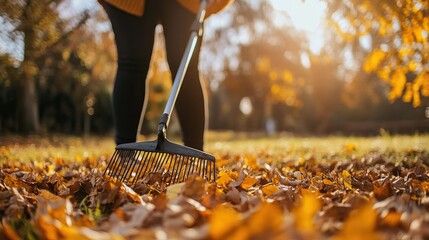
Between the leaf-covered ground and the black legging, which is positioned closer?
the leaf-covered ground

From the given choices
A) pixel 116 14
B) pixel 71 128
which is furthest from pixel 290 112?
pixel 116 14

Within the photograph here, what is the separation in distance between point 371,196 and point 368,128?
62.1 feet

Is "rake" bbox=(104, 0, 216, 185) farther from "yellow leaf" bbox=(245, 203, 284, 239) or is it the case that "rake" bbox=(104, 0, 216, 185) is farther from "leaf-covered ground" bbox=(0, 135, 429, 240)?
"yellow leaf" bbox=(245, 203, 284, 239)

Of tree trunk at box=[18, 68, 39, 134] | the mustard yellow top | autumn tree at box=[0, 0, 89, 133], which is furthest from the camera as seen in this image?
tree trunk at box=[18, 68, 39, 134]

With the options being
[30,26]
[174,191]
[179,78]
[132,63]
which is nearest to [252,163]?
[179,78]

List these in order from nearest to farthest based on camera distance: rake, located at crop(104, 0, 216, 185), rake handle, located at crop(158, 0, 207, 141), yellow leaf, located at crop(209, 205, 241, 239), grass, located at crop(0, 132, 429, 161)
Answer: yellow leaf, located at crop(209, 205, 241, 239) < rake, located at crop(104, 0, 216, 185) < rake handle, located at crop(158, 0, 207, 141) < grass, located at crop(0, 132, 429, 161)

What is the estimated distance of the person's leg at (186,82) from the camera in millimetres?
2658

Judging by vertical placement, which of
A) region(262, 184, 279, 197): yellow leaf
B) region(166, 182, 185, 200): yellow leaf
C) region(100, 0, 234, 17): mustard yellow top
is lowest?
region(262, 184, 279, 197): yellow leaf

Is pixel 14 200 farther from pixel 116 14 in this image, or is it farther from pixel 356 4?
pixel 356 4

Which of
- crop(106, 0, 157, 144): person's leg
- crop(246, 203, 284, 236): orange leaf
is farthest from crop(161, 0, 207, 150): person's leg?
crop(246, 203, 284, 236): orange leaf

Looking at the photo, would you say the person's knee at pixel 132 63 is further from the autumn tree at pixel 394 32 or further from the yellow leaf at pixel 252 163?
the autumn tree at pixel 394 32

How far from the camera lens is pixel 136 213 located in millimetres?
1079

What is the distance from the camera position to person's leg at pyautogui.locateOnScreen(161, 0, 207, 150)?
2.66 m

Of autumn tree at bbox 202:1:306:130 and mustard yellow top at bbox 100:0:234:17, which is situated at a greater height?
autumn tree at bbox 202:1:306:130
